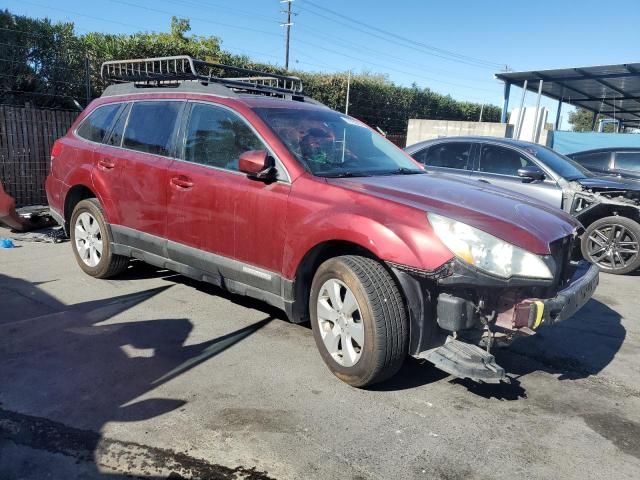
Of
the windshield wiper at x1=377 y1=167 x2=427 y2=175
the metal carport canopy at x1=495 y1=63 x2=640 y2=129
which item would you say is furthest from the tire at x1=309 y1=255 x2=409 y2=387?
the metal carport canopy at x1=495 y1=63 x2=640 y2=129

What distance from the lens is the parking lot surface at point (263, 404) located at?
2.66 meters

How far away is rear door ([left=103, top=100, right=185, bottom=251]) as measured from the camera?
15.1 ft

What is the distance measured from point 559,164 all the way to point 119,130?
5816 mm

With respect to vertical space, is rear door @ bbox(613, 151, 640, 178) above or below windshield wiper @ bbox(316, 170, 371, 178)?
above

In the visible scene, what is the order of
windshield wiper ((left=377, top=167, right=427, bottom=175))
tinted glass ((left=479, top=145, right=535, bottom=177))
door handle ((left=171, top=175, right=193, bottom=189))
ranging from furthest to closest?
tinted glass ((left=479, top=145, right=535, bottom=177))
door handle ((left=171, top=175, right=193, bottom=189))
windshield wiper ((left=377, top=167, right=427, bottom=175))

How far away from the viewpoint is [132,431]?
2.85m

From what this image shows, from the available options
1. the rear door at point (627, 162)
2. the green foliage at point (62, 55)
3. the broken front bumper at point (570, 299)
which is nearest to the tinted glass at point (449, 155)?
the rear door at point (627, 162)

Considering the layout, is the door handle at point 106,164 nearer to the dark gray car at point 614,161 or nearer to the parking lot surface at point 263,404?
the parking lot surface at point 263,404

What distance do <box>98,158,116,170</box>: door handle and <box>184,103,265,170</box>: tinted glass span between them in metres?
1.01

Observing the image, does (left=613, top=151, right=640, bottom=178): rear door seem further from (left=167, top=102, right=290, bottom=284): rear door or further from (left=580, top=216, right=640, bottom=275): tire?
(left=167, top=102, right=290, bottom=284): rear door

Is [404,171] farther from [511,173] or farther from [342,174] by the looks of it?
[511,173]

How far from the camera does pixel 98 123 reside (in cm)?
545

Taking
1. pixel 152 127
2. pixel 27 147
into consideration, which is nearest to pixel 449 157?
pixel 152 127

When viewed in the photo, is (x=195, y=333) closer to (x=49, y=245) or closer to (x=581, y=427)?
A: (x=581, y=427)
